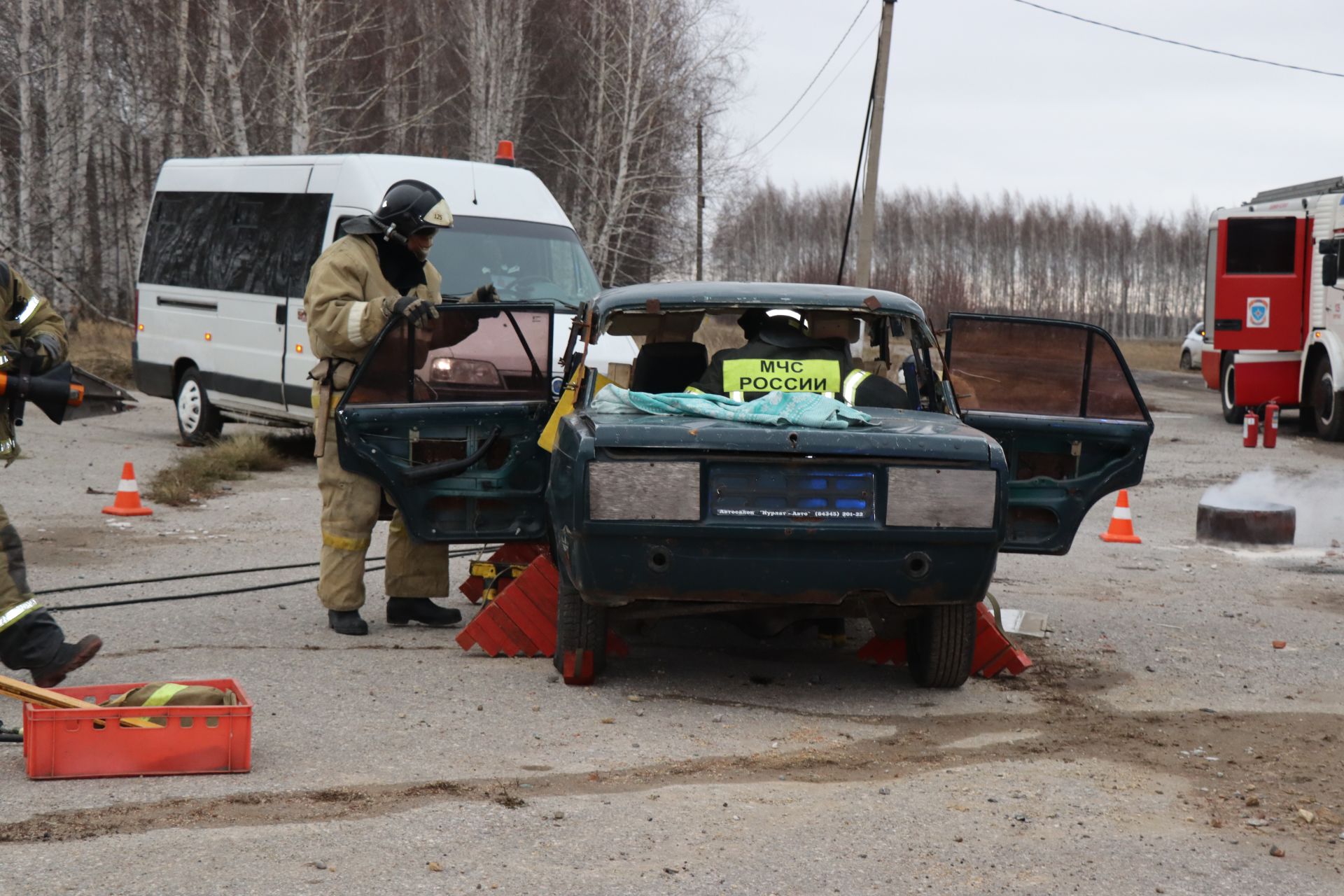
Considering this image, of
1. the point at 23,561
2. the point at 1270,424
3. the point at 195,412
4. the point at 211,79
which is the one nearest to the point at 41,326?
the point at 23,561

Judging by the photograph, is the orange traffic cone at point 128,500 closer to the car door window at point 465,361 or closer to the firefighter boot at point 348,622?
the firefighter boot at point 348,622

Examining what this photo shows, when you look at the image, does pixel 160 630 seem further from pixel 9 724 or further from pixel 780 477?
pixel 780 477

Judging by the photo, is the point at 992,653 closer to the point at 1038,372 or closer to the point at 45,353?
the point at 1038,372

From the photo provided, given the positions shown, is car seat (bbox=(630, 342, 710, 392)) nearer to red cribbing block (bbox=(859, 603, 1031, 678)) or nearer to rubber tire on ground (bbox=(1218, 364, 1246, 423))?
red cribbing block (bbox=(859, 603, 1031, 678))

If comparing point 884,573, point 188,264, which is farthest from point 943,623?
point 188,264

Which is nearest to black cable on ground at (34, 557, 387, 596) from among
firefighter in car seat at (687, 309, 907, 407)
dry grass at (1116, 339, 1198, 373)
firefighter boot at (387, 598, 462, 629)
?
firefighter boot at (387, 598, 462, 629)

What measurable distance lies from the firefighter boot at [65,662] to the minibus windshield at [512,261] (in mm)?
7333

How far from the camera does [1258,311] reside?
21016 millimetres

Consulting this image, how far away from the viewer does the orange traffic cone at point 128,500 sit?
11117 millimetres

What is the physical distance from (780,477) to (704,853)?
172 centimetres

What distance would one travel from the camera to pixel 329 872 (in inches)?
150

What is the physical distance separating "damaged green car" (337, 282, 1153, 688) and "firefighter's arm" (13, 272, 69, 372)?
48.2 inches

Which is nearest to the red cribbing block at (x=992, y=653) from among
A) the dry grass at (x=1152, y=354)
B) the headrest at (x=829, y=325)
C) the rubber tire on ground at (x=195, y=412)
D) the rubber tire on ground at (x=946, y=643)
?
the rubber tire on ground at (x=946, y=643)

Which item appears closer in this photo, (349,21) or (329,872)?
(329,872)
